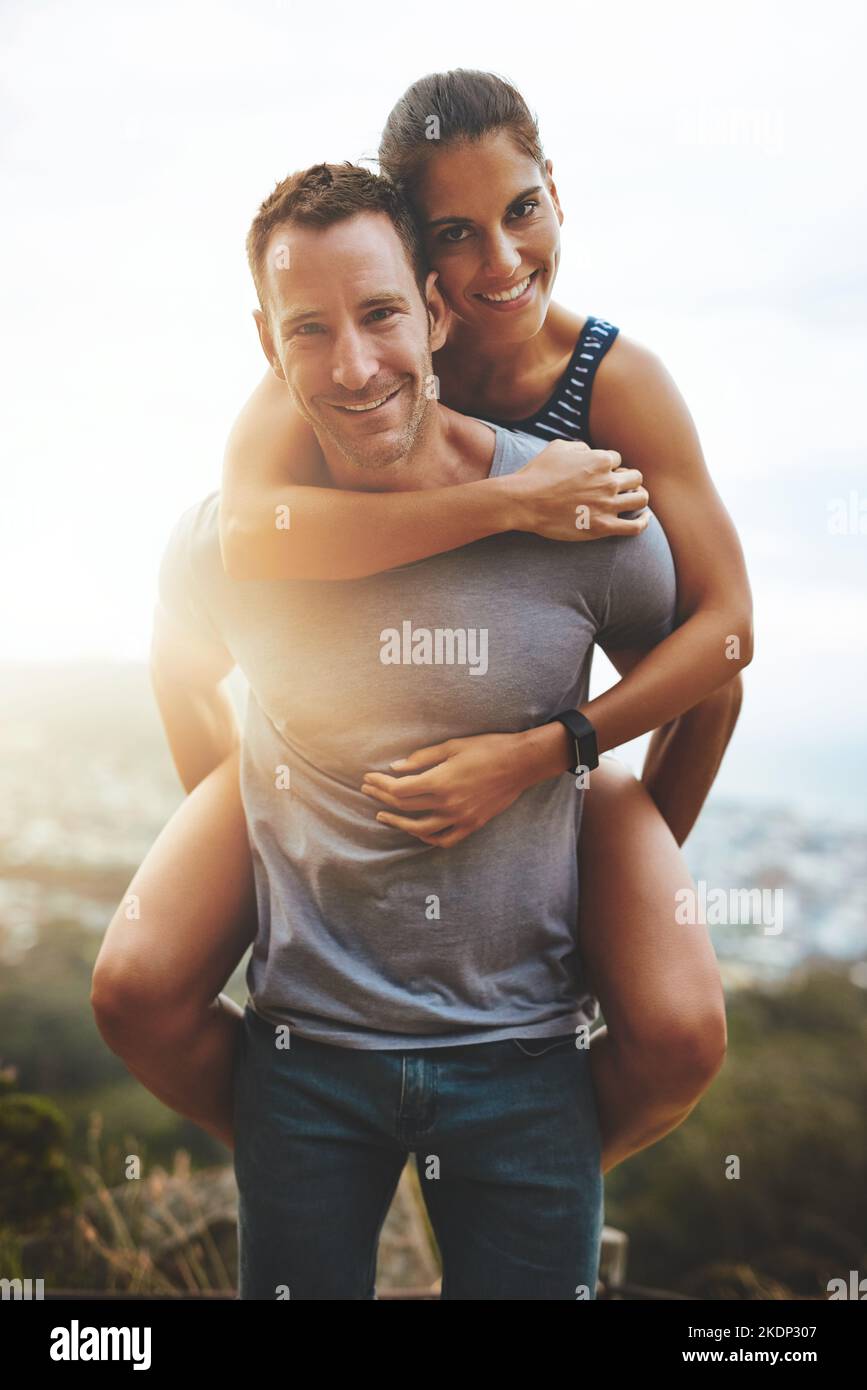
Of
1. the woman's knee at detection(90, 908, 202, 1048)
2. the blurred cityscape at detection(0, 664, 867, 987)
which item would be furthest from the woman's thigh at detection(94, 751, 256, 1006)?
the blurred cityscape at detection(0, 664, 867, 987)

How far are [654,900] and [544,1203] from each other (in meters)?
0.38

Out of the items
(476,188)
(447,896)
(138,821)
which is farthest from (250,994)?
(138,821)

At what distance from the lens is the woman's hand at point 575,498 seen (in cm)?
126

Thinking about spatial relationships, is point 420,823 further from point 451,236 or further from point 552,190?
point 552,190

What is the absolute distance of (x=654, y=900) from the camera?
141 cm

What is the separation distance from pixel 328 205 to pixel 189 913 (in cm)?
85

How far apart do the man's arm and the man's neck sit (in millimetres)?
331

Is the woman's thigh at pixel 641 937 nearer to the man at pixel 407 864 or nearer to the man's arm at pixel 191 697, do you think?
the man at pixel 407 864

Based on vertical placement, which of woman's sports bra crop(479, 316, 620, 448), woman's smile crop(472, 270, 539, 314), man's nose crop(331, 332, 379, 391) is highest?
woman's smile crop(472, 270, 539, 314)

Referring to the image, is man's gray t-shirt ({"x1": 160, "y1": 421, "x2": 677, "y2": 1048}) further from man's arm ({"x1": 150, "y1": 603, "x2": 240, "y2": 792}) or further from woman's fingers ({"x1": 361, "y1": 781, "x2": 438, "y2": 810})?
man's arm ({"x1": 150, "y1": 603, "x2": 240, "y2": 792})

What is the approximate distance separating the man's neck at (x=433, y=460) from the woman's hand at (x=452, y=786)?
0.31 meters

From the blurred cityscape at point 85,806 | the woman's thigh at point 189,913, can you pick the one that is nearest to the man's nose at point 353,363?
the woman's thigh at point 189,913

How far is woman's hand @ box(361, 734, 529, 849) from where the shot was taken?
126cm

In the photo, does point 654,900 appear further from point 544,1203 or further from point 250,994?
point 250,994
